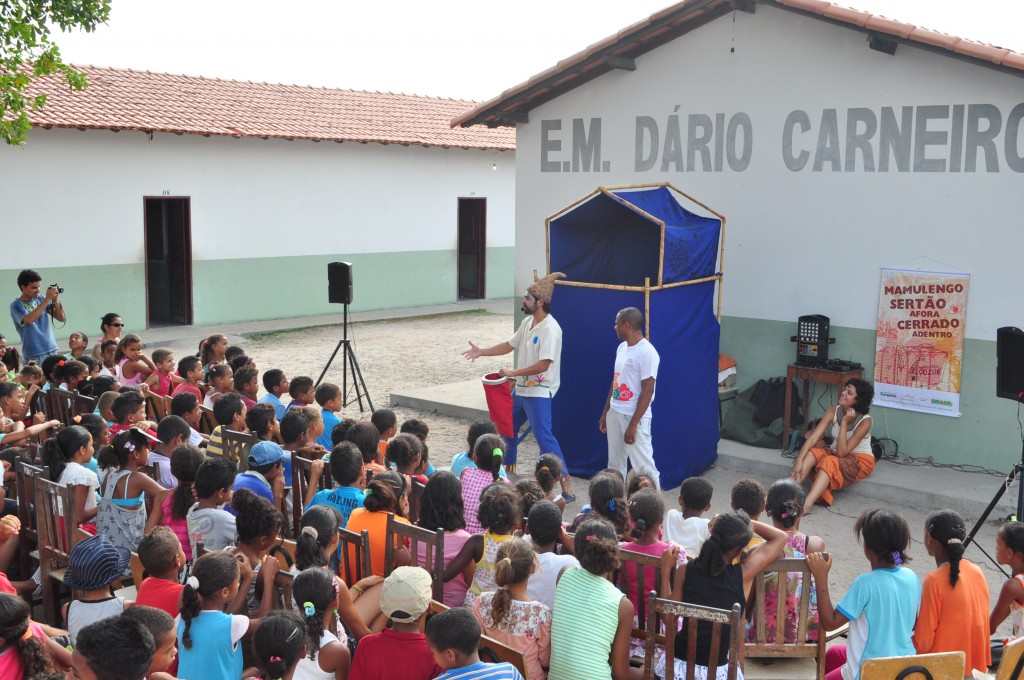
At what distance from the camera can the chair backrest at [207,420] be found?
22.3 ft

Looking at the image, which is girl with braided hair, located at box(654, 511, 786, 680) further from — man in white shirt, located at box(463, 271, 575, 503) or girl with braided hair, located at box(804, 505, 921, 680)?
man in white shirt, located at box(463, 271, 575, 503)

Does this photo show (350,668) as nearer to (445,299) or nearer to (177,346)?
(177,346)

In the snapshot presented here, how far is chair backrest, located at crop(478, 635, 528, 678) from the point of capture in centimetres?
346

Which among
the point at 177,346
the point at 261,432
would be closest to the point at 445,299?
the point at 177,346

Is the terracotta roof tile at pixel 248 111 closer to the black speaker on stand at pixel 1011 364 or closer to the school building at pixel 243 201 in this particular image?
the school building at pixel 243 201

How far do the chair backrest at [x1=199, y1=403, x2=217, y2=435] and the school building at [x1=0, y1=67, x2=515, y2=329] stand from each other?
8419 millimetres

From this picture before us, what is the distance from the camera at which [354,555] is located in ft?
13.9

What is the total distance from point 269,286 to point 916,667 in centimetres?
1487

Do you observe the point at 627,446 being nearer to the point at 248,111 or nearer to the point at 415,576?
the point at 415,576

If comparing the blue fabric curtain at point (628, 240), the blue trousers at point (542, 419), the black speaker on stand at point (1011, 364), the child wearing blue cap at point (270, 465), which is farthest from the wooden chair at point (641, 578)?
the blue fabric curtain at point (628, 240)

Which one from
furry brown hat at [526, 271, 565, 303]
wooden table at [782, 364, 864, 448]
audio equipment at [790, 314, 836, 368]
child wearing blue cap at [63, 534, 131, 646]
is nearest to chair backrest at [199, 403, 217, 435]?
furry brown hat at [526, 271, 565, 303]

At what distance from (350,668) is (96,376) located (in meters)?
4.93

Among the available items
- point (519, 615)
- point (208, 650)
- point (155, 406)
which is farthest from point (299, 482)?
point (155, 406)

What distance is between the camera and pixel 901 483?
755 cm
